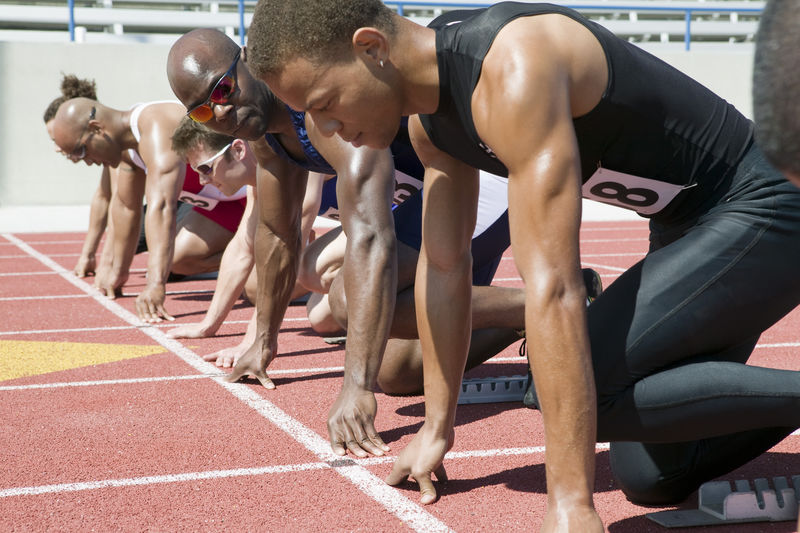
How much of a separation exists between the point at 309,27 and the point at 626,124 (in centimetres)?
81

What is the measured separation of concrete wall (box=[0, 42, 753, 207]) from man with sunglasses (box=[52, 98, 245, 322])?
27.7ft

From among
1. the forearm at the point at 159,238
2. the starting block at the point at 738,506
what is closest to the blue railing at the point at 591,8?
the forearm at the point at 159,238

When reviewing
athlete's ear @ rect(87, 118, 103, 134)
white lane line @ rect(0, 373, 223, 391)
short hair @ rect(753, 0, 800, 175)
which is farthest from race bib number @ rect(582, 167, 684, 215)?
athlete's ear @ rect(87, 118, 103, 134)

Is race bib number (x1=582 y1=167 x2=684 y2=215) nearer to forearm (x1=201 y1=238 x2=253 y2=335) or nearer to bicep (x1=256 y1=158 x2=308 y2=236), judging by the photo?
bicep (x1=256 y1=158 x2=308 y2=236)

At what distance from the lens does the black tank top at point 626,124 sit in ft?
7.59

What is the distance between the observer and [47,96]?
1583 cm

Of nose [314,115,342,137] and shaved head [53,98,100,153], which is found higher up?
nose [314,115,342,137]

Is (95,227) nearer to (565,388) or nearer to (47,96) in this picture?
(565,388)

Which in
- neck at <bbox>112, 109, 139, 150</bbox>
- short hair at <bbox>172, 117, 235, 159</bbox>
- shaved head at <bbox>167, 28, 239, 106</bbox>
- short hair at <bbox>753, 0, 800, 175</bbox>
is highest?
short hair at <bbox>753, 0, 800, 175</bbox>

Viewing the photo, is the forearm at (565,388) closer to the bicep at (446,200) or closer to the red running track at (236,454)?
the red running track at (236,454)

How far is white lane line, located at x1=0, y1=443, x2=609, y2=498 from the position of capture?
303 centimetres

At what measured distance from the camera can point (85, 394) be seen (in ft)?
14.2

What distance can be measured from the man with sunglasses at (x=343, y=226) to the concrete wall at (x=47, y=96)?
Answer: 40.6ft

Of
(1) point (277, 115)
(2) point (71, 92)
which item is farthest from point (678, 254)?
(2) point (71, 92)
